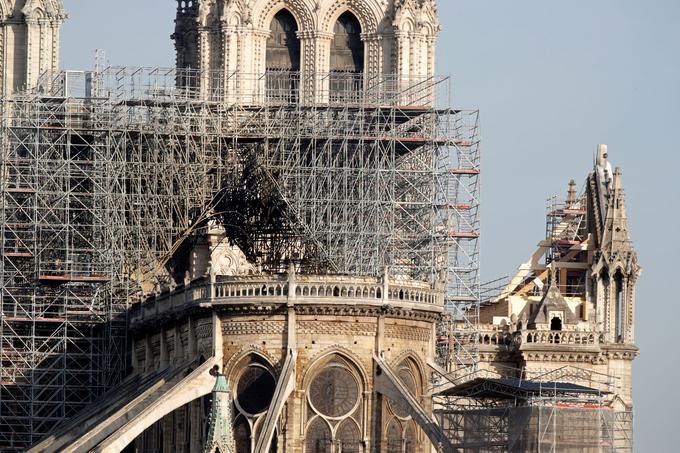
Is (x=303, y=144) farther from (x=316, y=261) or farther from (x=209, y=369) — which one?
(x=209, y=369)

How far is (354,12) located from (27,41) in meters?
12.2

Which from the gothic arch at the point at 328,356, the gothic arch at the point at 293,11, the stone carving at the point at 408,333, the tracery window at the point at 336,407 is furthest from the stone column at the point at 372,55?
the tracery window at the point at 336,407

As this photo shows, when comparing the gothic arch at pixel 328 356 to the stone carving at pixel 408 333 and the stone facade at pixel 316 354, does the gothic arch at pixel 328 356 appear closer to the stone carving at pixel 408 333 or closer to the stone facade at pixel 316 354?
the stone facade at pixel 316 354

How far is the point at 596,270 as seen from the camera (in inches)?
4614

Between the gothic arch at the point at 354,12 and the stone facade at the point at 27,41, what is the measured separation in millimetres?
9839

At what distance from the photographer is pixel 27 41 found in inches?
4577

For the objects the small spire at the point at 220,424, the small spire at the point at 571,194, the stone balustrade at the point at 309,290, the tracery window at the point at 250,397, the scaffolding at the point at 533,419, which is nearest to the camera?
the scaffolding at the point at 533,419

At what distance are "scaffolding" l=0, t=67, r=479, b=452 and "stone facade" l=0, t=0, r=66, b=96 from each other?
3359 millimetres

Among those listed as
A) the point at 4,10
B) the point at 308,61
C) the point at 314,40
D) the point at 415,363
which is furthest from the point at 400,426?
the point at 4,10

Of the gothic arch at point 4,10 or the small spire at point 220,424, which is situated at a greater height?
the gothic arch at point 4,10

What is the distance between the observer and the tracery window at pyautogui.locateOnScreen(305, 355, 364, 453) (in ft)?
313

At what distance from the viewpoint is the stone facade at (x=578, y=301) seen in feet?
366

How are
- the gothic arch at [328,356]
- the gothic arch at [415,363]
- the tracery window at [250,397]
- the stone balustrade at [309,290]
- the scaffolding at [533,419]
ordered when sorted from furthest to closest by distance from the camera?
the gothic arch at [415,363], the stone balustrade at [309,290], the gothic arch at [328,356], the tracery window at [250,397], the scaffolding at [533,419]

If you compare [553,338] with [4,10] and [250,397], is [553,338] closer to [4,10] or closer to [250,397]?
[250,397]
